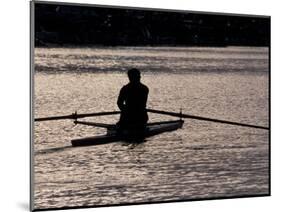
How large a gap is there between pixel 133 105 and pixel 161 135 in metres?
0.33

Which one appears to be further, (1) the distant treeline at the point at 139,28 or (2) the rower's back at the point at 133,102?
(2) the rower's back at the point at 133,102

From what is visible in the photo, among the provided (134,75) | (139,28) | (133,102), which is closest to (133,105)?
(133,102)

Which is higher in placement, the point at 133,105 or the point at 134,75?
the point at 134,75

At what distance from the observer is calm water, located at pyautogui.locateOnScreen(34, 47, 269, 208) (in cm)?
513

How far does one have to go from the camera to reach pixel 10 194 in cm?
503

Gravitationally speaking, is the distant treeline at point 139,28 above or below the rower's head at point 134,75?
above

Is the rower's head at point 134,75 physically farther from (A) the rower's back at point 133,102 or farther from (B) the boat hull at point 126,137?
(B) the boat hull at point 126,137

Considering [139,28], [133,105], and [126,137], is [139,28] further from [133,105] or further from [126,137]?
[126,137]

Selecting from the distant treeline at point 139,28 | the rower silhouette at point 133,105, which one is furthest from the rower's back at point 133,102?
the distant treeline at point 139,28

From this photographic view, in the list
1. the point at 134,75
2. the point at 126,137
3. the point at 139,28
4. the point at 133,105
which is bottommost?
the point at 126,137

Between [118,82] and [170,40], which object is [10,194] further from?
[170,40]

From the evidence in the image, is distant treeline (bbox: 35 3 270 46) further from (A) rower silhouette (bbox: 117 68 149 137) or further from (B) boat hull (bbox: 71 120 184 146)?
(B) boat hull (bbox: 71 120 184 146)

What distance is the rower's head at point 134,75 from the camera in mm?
5422

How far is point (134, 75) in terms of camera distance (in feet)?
17.8
